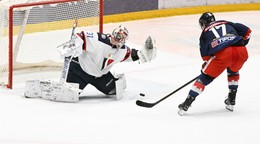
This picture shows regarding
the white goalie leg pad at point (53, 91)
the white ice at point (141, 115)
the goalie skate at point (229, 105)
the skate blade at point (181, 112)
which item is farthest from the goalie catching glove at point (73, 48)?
the goalie skate at point (229, 105)

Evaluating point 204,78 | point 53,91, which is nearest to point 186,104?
point 204,78

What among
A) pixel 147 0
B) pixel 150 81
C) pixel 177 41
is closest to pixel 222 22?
pixel 150 81

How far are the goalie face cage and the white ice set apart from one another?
123 millimetres

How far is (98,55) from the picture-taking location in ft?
15.7

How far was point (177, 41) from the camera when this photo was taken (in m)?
6.95

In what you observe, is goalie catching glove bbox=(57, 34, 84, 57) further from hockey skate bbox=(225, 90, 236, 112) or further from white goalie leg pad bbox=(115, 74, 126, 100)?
hockey skate bbox=(225, 90, 236, 112)

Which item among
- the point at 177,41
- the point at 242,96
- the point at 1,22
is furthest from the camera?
the point at 177,41

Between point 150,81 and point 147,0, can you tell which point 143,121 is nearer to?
point 150,81

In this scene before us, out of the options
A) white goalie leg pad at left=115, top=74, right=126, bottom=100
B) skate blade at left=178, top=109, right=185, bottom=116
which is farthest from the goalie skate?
white goalie leg pad at left=115, top=74, right=126, bottom=100

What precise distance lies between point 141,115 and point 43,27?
4.87ft

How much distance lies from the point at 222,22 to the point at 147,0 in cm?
335

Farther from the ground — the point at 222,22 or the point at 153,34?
the point at 222,22

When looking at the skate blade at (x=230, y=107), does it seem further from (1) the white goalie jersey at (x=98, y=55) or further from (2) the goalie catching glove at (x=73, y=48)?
(2) the goalie catching glove at (x=73, y=48)

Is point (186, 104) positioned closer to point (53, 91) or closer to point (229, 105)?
point (229, 105)
